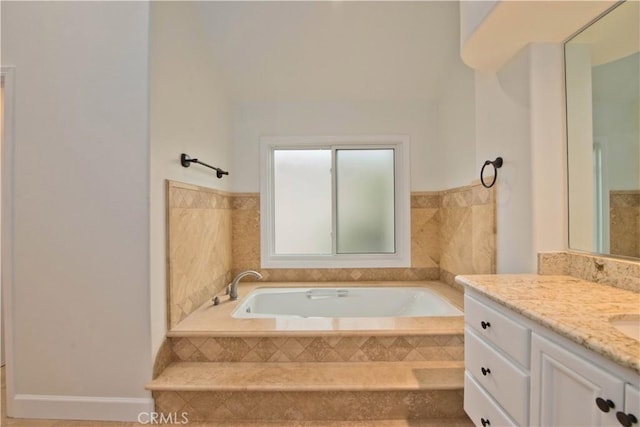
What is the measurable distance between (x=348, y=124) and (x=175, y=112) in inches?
66.0

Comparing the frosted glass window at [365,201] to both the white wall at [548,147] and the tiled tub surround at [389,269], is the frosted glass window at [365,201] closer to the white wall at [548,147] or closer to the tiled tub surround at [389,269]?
the tiled tub surround at [389,269]

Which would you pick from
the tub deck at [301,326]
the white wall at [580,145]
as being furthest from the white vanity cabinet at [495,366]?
the white wall at [580,145]

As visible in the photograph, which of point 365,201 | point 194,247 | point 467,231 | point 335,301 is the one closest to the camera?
point 194,247

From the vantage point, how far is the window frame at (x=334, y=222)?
10.1ft

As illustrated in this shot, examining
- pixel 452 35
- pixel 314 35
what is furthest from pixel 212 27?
pixel 452 35

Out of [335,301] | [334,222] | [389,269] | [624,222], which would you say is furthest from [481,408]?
[334,222]

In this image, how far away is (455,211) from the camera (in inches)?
107

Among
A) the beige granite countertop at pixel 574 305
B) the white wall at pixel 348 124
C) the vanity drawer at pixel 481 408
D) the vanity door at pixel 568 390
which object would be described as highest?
the white wall at pixel 348 124

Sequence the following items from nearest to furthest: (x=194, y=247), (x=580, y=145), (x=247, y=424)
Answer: (x=580, y=145) < (x=247, y=424) < (x=194, y=247)

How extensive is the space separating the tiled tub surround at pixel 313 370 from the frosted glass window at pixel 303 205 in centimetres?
121

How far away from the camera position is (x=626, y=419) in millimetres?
683


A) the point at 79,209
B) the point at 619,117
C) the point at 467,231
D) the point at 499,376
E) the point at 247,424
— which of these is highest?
the point at 619,117

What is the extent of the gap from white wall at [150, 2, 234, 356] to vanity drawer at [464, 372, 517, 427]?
1.68 meters

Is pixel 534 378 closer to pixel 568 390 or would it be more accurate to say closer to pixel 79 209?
pixel 568 390
